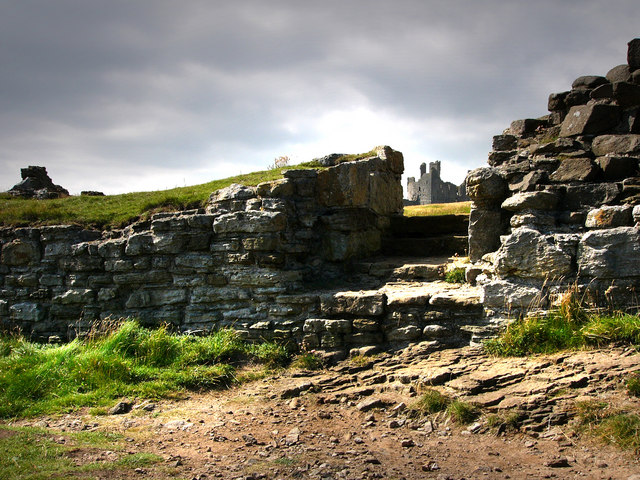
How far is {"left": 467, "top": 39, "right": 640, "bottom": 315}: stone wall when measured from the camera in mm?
5500

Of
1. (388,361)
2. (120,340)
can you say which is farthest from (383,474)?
(120,340)

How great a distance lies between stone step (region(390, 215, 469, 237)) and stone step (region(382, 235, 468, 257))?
21cm

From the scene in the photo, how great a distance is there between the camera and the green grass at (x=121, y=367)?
19.5 ft

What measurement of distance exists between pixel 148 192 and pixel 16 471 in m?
7.84

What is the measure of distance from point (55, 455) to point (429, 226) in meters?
6.60

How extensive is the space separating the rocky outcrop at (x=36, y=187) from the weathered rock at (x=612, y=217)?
38.1ft

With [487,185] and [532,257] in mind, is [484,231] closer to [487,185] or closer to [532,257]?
[487,185]

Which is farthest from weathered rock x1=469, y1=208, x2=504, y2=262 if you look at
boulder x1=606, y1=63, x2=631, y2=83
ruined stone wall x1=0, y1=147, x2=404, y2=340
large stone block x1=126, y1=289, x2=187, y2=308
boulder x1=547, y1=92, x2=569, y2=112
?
large stone block x1=126, y1=289, x2=187, y2=308

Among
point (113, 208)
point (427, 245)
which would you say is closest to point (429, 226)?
point (427, 245)

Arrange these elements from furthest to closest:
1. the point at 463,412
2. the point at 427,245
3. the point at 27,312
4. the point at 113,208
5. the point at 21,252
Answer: the point at 113,208, the point at 427,245, the point at 21,252, the point at 27,312, the point at 463,412

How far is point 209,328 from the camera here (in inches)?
282

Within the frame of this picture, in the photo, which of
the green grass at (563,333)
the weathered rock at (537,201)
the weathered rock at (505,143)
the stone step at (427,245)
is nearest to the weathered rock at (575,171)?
the weathered rock at (537,201)

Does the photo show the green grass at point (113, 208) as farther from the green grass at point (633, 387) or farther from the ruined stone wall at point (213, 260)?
the green grass at point (633, 387)

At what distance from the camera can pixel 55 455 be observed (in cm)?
436
